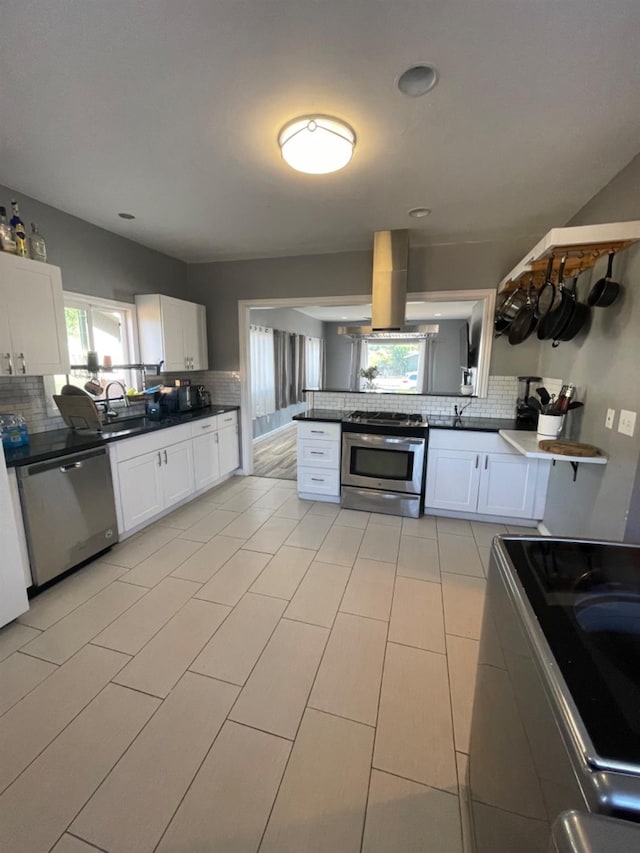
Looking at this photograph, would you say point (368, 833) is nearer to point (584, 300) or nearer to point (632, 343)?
point (632, 343)

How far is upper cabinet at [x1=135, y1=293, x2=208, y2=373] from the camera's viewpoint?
3.64m

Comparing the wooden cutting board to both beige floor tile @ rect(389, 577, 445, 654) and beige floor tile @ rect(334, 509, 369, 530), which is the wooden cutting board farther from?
beige floor tile @ rect(334, 509, 369, 530)

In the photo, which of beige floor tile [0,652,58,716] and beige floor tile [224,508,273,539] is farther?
beige floor tile [224,508,273,539]

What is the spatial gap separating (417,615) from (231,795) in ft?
4.11

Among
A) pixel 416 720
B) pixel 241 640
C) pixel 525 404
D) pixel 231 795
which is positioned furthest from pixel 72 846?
pixel 525 404

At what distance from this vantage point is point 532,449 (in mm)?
2311

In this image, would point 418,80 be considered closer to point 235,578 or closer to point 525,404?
point 525,404

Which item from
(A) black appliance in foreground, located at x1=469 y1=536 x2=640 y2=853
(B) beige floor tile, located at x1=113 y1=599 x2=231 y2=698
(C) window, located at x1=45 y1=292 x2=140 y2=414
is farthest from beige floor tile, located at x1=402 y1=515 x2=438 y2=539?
(C) window, located at x1=45 y1=292 x2=140 y2=414

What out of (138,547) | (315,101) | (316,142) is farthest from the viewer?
(138,547)

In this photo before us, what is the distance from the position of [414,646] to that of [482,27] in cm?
264

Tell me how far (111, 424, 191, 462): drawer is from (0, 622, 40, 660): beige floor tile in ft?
3.83

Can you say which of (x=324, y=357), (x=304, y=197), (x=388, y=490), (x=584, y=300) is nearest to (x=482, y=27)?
(x=304, y=197)

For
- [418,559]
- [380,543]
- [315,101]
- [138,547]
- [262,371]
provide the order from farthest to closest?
[262,371]
[380,543]
[138,547]
[418,559]
[315,101]

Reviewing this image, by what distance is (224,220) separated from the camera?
302 centimetres
